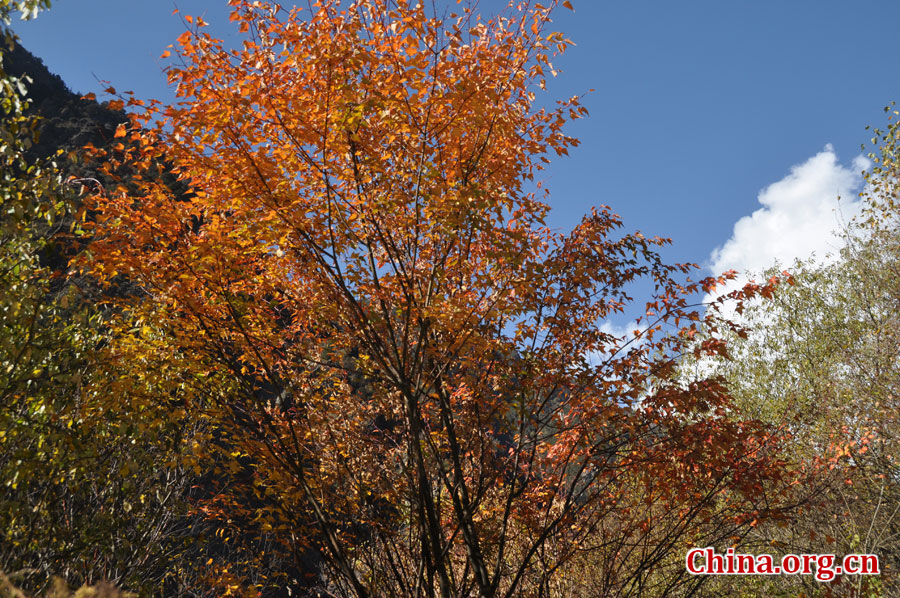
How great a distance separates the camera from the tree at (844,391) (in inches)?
423

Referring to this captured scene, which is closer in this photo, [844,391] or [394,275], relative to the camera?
[394,275]

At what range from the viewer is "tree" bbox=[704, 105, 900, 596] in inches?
423

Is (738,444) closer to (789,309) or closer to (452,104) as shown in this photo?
(452,104)

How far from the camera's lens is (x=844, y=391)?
13.9 metres

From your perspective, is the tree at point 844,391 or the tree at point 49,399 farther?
the tree at point 844,391

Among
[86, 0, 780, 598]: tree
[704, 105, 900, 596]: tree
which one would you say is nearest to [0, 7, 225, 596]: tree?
[86, 0, 780, 598]: tree

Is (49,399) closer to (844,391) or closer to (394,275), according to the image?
(394,275)

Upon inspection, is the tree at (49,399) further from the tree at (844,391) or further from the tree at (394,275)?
the tree at (844,391)

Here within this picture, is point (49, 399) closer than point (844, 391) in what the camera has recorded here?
Yes

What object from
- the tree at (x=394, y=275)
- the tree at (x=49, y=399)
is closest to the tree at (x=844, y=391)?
the tree at (x=394, y=275)

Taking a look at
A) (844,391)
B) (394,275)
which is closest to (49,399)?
(394,275)

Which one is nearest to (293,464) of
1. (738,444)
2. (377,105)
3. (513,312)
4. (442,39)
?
(513,312)

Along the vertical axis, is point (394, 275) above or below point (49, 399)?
above

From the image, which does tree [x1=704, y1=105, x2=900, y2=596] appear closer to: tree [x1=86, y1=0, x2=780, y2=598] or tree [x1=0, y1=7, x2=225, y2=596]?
tree [x1=86, y1=0, x2=780, y2=598]
